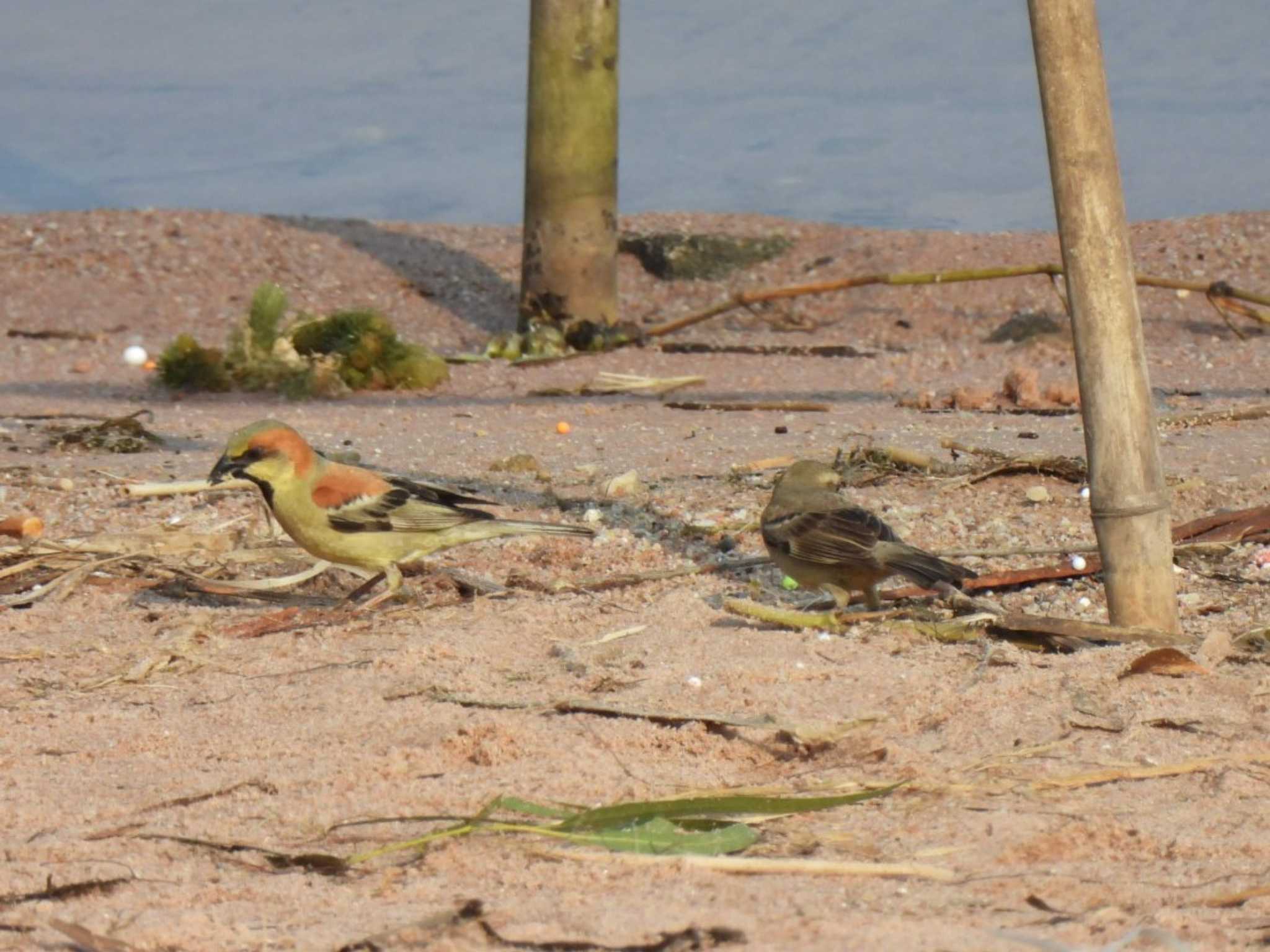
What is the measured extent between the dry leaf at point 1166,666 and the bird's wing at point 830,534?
3.65ft

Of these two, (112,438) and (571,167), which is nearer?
(112,438)

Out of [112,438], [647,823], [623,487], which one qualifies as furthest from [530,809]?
[112,438]

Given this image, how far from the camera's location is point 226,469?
635 centimetres

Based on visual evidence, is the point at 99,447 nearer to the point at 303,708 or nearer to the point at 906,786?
the point at 303,708

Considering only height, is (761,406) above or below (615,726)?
above

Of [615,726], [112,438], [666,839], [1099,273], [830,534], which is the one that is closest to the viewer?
[666,839]

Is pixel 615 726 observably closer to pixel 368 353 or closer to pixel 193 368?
pixel 368 353

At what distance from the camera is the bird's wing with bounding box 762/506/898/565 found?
5680 millimetres

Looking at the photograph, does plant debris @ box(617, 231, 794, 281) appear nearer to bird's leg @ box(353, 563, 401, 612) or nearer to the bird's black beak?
bird's leg @ box(353, 563, 401, 612)

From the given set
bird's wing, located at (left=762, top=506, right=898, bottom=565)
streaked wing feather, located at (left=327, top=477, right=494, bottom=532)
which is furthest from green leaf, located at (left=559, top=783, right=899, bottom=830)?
streaked wing feather, located at (left=327, top=477, right=494, bottom=532)

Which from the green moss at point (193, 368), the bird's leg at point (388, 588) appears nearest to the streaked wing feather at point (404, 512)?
the bird's leg at point (388, 588)

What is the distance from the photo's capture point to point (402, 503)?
6.41 m

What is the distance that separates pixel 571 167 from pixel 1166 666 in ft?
39.6

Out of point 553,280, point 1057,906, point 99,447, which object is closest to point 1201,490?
point 1057,906
